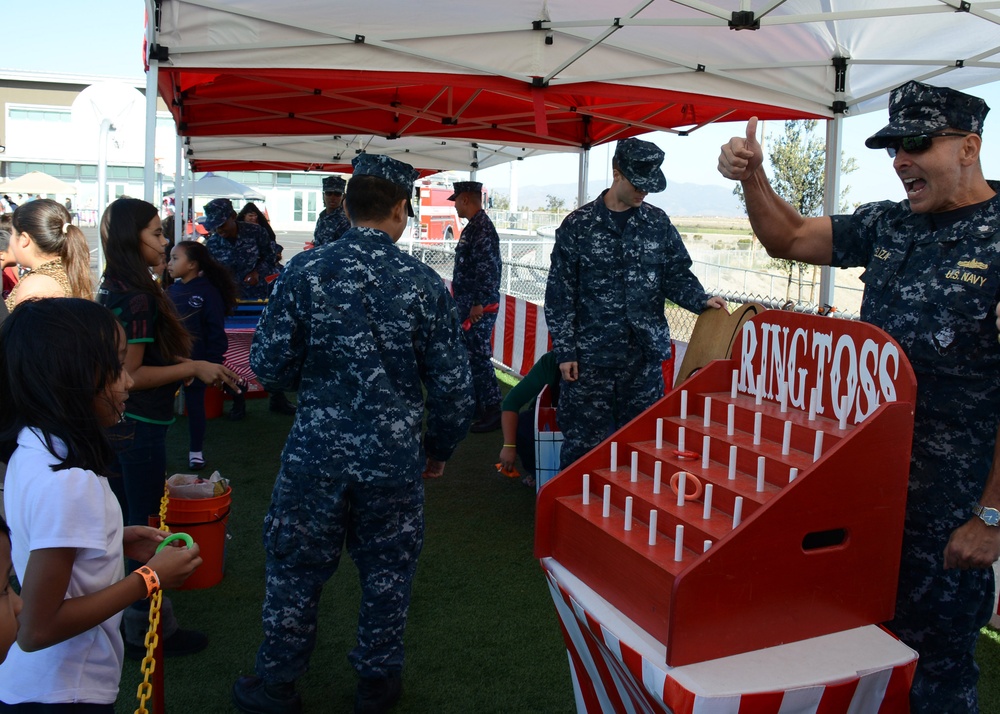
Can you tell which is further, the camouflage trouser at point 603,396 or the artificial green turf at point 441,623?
the camouflage trouser at point 603,396

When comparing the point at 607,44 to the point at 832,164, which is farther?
the point at 832,164

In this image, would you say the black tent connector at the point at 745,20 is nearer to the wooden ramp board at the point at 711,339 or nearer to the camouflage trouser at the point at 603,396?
the wooden ramp board at the point at 711,339

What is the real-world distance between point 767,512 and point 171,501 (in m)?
2.89

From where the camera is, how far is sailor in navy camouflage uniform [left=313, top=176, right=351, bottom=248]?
826cm

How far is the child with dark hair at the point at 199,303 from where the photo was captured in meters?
5.25

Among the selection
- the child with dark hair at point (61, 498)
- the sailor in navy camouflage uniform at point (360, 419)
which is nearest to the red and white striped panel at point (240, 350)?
the sailor in navy camouflage uniform at point (360, 419)

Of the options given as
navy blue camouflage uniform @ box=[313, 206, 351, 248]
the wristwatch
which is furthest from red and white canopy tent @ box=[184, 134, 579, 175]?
the wristwatch

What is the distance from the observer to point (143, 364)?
300 centimetres

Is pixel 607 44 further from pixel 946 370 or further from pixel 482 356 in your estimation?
pixel 946 370

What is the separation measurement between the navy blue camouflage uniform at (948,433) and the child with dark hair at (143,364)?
237 centimetres

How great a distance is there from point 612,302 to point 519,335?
4998 millimetres

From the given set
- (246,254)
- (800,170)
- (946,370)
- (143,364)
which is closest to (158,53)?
(143,364)

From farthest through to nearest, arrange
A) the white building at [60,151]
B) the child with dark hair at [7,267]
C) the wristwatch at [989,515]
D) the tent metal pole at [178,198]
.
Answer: the white building at [60,151] < the child with dark hair at [7,267] < the tent metal pole at [178,198] < the wristwatch at [989,515]

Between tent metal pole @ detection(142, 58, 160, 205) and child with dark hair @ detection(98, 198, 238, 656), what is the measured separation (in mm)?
1377
